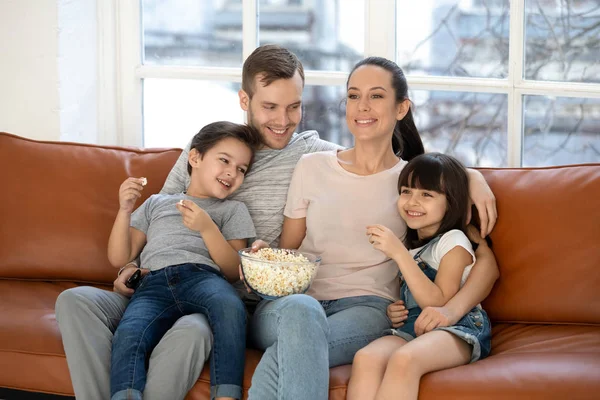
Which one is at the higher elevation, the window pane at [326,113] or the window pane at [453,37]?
the window pane at [453,37]

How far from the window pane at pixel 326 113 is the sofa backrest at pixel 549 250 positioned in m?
0.84

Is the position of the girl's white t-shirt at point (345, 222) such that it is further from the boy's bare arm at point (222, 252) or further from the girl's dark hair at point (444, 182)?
the boy's bare arm at point (222, 252)

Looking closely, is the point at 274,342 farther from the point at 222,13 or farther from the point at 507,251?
the point at 222,13

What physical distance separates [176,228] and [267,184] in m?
0.31


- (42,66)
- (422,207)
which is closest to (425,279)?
(422,207)

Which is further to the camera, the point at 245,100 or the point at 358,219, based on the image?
the point at 245,100

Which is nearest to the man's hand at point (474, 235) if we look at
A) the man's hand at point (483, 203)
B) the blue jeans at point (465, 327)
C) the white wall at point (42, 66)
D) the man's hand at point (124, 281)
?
the man's hand at point (483, 203)

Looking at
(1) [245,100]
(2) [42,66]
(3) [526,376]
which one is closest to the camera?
(3) [526,376]

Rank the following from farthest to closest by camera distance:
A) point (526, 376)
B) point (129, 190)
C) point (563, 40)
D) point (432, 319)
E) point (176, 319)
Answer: point (563, 40)
point (129, 190)
point (176, 319)
point (432, 319)
point (526, 376)

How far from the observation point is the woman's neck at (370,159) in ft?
7.38

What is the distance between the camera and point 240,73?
115 inches

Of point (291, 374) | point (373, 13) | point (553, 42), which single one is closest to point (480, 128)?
point (553, 42)

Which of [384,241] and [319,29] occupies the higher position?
[319,29]

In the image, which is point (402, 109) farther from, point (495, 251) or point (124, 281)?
point (124, 281)
